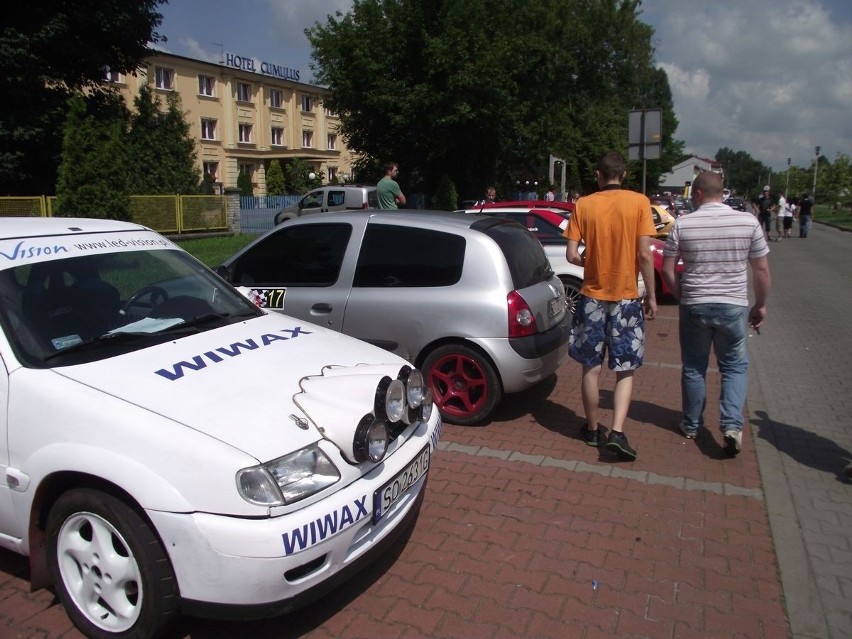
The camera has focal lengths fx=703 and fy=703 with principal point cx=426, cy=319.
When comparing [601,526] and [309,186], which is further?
[309,186]

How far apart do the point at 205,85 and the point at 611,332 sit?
158 feet

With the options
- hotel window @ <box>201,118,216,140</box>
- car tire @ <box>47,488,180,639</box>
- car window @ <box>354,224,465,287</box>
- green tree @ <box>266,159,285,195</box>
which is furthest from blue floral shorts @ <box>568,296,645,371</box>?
hotel window @ <box>201,118,216,140</box>

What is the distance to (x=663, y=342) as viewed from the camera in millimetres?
8875

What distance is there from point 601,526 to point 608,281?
1659 millimetres

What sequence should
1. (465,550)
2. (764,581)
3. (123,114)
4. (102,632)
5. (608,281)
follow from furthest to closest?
1. (123,114)
2. (608,281)
3. (465,550)
4. (764,581)
5. (102,632)

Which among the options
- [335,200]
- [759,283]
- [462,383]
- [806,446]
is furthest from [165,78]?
[806,446]

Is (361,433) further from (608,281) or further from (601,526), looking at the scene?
(608,281)

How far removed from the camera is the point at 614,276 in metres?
4.77

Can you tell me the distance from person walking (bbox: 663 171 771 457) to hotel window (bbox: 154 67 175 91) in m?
45.9

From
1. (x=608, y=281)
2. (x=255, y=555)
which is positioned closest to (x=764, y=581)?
(x=608, y=281)

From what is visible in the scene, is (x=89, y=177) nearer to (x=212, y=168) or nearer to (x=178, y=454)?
(x=178, y=454)

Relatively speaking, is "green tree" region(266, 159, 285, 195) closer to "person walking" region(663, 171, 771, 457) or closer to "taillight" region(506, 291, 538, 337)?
"taillight" region(506, 291, 538, 337)

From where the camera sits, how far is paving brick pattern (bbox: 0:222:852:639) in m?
3.12

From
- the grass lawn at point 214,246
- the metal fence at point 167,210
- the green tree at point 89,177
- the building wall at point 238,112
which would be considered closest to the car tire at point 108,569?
the grass lawn at point 214,246
